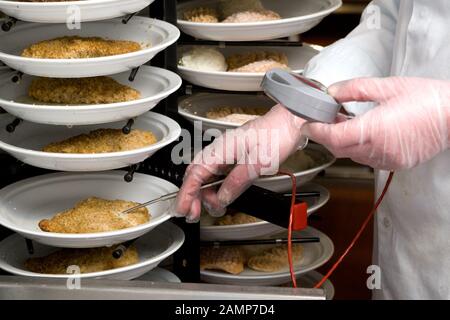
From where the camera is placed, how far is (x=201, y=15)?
1756mm

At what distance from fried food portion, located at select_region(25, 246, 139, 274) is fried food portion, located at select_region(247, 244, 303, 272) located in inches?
16.8

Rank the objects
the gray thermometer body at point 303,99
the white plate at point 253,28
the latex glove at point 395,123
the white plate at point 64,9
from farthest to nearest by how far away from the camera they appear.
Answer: the white plate at point 253,28 < the white plate at point 64,9 < the latex glove at point 395,123 < the gray thermometer body at point 303,99

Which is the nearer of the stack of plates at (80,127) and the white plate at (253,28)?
the stack of plates at (80,127)

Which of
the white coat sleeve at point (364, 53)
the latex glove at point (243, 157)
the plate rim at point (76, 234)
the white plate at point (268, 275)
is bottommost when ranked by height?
the white plate at point (268, 275)

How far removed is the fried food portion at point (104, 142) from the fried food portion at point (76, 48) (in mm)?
165

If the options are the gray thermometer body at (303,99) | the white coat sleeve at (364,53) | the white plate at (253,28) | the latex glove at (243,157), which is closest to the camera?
the gray thermometer body at (303,99)

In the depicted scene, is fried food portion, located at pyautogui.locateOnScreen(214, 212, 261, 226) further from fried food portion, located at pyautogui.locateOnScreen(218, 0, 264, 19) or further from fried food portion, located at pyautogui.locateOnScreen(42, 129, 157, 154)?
fried food portion, located at pyautogui.locateOnScreen(218, 0, 264, 19)

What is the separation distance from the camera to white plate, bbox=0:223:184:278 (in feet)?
4.51

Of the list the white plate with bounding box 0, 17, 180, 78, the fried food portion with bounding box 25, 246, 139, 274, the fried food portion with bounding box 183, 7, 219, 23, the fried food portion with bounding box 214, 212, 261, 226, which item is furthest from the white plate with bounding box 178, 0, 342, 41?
the fried food portion with bounding box 25, 246, 139, 274

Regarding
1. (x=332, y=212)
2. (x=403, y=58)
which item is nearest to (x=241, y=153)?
(x=403, y=58)

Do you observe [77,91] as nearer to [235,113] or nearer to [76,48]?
[76,48]

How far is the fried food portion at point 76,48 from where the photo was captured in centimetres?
141

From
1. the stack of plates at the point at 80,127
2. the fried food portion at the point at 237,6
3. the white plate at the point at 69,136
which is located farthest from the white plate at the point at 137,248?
the fried food portion at the point at 237,6

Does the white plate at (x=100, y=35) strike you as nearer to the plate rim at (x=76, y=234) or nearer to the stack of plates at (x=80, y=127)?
the stack of plates at (x=80, y=127)
